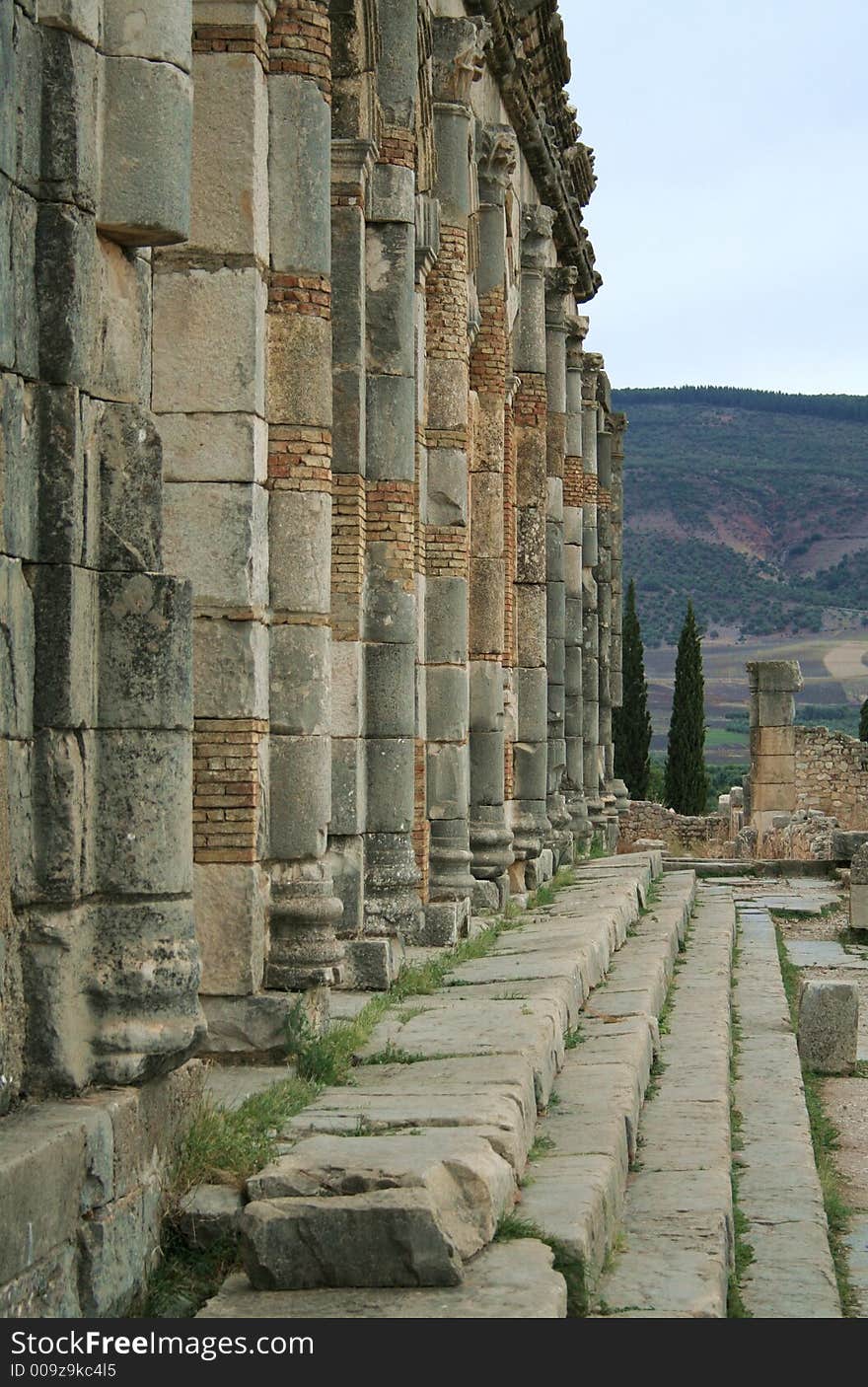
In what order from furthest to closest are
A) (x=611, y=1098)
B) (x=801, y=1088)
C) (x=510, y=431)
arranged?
(x=510, y=431)
(x=801, y=1088)
(x=611, y=1098)

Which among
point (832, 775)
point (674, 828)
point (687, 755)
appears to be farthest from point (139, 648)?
point (687, 755)

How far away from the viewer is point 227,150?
31.5ft

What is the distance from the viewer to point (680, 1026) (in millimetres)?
13266

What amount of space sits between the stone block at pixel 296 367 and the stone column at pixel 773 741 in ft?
90.4

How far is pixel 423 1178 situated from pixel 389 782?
264 inches

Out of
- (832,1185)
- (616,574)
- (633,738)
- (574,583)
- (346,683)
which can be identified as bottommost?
(832,1185)

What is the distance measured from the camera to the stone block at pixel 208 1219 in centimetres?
686

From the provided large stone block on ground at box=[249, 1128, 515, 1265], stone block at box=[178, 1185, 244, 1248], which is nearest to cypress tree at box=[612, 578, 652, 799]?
large stone block on ground at box=[249, 1128, 515, 1265]

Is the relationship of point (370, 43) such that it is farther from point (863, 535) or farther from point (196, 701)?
point (863, 535)

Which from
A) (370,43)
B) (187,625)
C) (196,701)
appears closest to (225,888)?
(196,701)

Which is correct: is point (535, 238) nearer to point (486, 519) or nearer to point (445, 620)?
point (486, 519)

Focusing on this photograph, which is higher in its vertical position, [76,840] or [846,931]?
[76,840]

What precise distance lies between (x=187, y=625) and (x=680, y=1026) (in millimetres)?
7082

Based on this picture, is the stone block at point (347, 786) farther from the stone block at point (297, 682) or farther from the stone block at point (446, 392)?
the stone block at point (446, 392)
